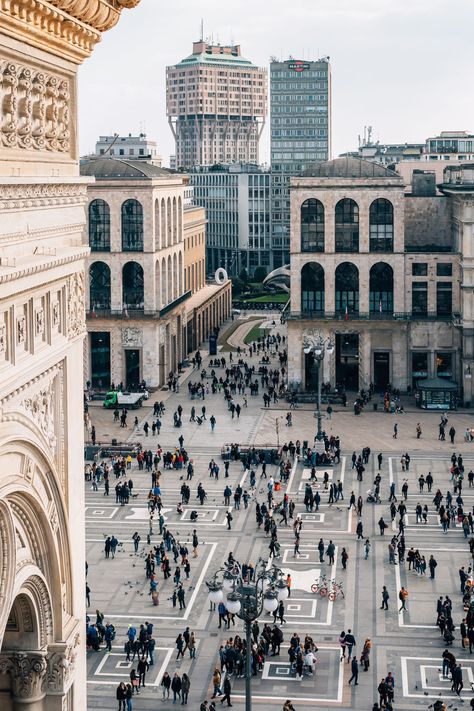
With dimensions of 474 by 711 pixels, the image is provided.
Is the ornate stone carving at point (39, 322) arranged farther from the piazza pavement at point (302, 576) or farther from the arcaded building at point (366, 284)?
the arcaded building at point (366, 284)

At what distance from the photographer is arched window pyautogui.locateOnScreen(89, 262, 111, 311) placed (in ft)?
314

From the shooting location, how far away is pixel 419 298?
94250 mm

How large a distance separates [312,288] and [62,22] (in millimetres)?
74810

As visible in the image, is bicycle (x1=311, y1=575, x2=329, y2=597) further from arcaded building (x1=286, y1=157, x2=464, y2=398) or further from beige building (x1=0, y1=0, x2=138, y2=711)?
arcaded building (x1=286, y1=157, x2=464, y2=398)

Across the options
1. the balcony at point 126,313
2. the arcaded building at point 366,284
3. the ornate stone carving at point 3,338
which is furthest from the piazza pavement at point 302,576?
the ornate stone carving at point 3,338

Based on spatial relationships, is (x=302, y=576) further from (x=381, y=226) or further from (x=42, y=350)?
(x=381, y=226)

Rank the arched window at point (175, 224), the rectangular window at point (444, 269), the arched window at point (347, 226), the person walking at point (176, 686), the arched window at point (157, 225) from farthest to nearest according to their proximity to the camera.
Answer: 1. the arched window at point (175, 224)
2. the arched window at point (157, 225)
3. the arched window at point (347, 226)
4. the rectangular window at point (444, 269)
5. the person walking at point (176, 686)

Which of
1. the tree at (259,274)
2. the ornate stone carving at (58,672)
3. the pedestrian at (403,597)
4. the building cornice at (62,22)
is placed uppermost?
the building cornice at (62,22)

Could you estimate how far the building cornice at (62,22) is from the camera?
61.8 feet

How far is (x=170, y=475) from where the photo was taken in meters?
71.9

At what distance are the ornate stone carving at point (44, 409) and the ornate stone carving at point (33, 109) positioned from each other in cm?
409

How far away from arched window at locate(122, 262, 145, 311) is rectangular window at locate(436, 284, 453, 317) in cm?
2192

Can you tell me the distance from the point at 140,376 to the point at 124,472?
82.7ft

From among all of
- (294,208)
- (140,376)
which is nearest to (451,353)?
(294,208)
